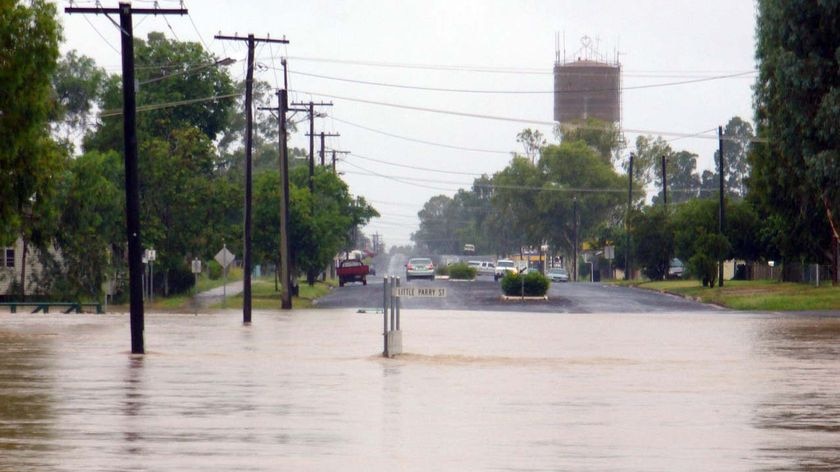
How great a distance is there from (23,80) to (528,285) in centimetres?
4019

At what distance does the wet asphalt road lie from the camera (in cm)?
6725

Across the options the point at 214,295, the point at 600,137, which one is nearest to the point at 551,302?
the point at 214,295

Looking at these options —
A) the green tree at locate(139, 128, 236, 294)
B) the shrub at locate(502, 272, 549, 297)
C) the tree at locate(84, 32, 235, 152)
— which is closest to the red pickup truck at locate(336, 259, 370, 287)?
the tree at locate(84, 32, 235, 152)

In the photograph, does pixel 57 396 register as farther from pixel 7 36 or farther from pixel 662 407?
pixel 7 36

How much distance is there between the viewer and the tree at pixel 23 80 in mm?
39375

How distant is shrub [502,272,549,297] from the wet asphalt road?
71 cm

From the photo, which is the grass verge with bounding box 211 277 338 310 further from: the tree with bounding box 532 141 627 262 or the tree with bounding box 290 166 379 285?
the tree with bounding box 532 141 627 262

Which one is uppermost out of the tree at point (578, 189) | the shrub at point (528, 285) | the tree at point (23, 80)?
the tree at point (578, 189)

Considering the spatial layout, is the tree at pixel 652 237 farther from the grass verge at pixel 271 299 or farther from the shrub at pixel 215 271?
the shrub at pixel 215 271

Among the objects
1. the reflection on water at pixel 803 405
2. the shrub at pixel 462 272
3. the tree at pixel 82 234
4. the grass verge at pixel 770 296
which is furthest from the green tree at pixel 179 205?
the reflection on water at pixel 803 405

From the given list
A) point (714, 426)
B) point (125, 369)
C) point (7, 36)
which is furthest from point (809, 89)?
point (714, 426)

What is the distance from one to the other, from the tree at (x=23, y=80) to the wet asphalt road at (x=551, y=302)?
928 inches

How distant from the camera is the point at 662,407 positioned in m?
21.1

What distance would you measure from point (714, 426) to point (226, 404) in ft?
22.3
